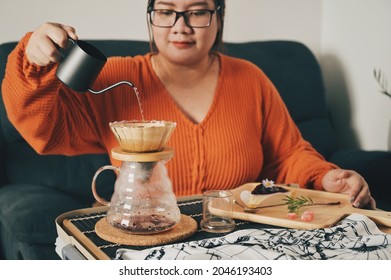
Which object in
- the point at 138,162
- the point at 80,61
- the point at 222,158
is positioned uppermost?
the point at 80,61

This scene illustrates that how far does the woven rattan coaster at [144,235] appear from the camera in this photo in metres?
0.80

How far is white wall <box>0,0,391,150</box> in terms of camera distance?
5.58 feet

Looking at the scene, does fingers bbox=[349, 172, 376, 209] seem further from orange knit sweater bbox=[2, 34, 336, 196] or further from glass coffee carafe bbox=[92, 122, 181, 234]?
glass coffee carafe bbox=[92, 122, 181, 234]

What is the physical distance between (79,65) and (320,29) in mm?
1654

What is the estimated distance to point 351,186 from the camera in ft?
3.43

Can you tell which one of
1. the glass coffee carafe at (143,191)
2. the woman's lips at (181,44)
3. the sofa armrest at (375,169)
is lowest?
the sofa armrest at (375,169)

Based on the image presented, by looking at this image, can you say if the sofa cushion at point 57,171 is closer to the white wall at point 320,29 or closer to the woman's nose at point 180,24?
the white wall at point 320,29

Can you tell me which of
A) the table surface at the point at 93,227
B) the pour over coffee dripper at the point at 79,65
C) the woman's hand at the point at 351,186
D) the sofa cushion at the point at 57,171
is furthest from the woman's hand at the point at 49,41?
the sofa cushion at the point at 57,171

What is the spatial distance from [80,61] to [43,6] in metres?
0.90

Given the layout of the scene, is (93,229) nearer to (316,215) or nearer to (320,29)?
(316,215)

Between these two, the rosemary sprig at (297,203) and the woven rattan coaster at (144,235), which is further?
the rosemary sprig at (297,203)

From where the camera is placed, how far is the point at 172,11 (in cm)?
118
